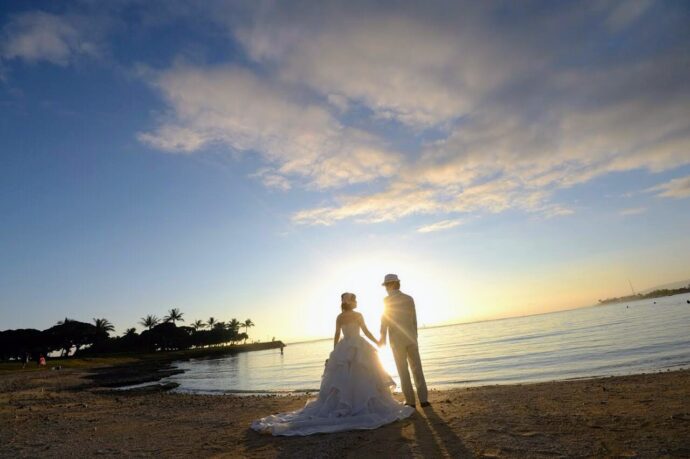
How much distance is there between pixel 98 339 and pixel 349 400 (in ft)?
406

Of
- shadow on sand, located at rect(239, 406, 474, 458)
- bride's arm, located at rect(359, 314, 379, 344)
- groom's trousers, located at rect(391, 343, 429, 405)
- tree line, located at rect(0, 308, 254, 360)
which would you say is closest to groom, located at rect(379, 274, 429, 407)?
groom's trousers, located at rect(391, 343, 429, 405)

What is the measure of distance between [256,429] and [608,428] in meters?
5.96

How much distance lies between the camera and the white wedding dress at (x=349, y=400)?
7.61 metres

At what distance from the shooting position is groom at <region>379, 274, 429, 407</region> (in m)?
9.05

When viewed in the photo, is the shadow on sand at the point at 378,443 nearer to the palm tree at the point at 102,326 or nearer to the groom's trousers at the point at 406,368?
the groom's trousers at the point at 406,368

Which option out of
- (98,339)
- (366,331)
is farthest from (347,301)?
(98,339)

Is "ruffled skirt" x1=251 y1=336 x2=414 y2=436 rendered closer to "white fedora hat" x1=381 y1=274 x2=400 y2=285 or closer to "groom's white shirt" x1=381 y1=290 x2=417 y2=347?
"groom's white shirt" x1=381 y1=290 x2=417 y2=347

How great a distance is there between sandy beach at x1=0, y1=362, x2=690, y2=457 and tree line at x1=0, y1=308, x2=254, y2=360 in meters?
104

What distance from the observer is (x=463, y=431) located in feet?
21.9

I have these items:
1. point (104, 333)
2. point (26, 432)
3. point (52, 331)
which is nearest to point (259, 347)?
point (104, 333)

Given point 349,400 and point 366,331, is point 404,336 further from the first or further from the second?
point 349,400

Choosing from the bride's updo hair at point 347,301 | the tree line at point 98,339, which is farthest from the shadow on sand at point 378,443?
the tree line at point 98,339

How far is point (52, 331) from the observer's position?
317 feet

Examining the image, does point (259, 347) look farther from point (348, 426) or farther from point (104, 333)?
point (348, 426)
